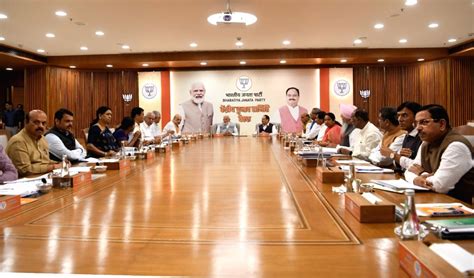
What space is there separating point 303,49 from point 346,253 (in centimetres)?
995

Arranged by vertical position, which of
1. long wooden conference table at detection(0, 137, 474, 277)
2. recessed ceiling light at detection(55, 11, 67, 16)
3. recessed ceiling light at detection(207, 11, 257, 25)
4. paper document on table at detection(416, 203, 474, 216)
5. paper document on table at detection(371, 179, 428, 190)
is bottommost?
long wooden conference table at detection(0, 137, 474, 277)

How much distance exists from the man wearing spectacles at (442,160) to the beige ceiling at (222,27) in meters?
4.30

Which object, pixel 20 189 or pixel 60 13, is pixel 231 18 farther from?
pixel 20 189

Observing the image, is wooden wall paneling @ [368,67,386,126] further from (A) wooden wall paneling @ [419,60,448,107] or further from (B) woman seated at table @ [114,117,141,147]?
(B) woman seated at table @ [114,117,141,147]

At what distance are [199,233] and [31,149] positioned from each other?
7.98ft

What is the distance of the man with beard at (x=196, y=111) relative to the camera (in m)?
12.4

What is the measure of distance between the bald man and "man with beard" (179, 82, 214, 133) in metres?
8.90

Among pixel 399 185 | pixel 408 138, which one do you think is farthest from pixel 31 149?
pixel 408 138

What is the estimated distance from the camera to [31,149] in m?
3.30

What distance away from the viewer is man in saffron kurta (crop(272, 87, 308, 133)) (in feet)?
39.9

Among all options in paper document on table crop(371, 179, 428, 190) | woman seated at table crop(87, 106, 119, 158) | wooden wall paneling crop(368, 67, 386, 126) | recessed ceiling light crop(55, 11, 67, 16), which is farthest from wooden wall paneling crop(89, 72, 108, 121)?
paper document on table crop(371, 179, 428, 190)

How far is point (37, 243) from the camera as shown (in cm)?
134

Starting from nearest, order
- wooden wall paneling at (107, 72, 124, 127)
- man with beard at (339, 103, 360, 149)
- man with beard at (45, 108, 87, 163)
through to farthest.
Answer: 1. man with beard at (45, 108, 87, 163)
2. man with beard at (339, 103, 360, 149)
3. wooden wall paneling at (107, 72, 124, 127)

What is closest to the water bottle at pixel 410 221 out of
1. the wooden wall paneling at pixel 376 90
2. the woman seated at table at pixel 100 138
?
the woman seated at table at pixel 100 138
